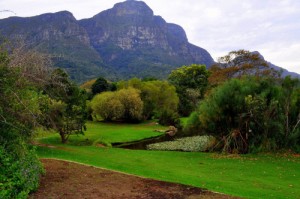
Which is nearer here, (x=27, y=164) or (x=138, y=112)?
(x=27, y=164)

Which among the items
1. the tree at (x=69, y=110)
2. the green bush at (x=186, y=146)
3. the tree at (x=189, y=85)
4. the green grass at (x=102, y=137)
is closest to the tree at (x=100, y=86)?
the tree at (x=189, y=85)

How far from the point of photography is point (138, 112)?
5875cm

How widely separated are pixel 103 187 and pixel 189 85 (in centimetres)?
7229

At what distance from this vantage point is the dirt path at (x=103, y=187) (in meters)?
11.9

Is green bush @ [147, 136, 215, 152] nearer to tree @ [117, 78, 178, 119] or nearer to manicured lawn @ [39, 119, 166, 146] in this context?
manicured lawn @ [39, 119, 166, 146]

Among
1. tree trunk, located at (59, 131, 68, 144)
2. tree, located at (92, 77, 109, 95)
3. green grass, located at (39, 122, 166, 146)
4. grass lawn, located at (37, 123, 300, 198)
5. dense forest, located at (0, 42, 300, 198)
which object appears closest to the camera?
dense forest, located at (0, 42, 300, 198)

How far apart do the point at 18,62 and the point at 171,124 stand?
150 feet

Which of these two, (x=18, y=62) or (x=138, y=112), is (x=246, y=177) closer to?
(x=18, y=62)

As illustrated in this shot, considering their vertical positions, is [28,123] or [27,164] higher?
[28,123]

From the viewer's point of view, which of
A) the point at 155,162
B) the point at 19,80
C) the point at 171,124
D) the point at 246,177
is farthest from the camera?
the point at 171,124

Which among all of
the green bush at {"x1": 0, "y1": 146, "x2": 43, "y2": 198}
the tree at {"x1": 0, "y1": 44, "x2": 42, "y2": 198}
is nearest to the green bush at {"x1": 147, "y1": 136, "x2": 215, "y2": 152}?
the tree at {"x1": 0, "y1": 44, "x2": 42, "y2": 198}

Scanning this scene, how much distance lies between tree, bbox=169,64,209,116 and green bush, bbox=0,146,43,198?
62580mm

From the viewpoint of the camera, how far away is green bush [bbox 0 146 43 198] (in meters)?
10.1

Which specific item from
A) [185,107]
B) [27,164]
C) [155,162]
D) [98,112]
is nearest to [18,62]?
[27,164]
